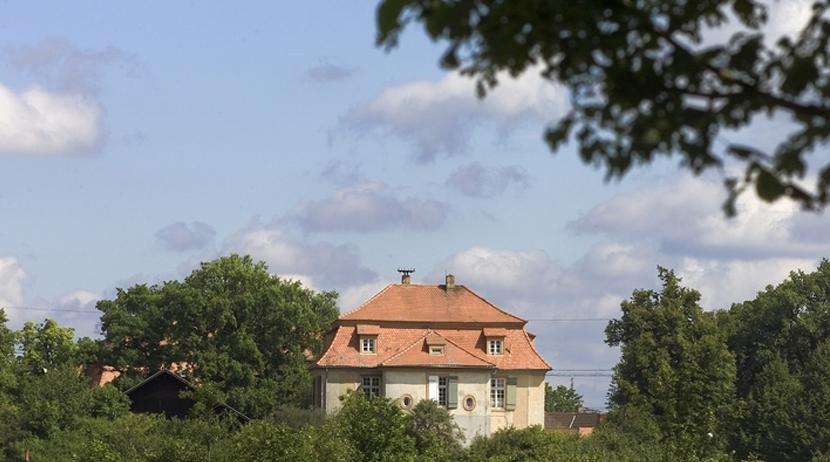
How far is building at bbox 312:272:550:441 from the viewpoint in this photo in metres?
87.7

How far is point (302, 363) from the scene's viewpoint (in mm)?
91000

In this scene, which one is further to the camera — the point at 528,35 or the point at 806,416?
the point at 806,416

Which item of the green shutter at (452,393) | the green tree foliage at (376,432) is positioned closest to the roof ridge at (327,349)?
the green shutter at (452,393)

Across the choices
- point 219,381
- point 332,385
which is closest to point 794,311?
point 332,385

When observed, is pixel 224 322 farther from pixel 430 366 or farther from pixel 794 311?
pixel 794 311

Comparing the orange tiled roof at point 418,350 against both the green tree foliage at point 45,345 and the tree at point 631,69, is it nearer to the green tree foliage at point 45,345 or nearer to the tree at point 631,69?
the green tree foliage at point 45,345

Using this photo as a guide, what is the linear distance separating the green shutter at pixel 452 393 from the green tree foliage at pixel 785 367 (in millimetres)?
14643

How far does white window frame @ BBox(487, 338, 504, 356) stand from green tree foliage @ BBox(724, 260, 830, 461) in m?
12.2

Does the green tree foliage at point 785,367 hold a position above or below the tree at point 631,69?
above

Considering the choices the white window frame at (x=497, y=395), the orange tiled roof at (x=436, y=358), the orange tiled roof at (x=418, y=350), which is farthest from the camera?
the white window frame at (x=497, y=395)

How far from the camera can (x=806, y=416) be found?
87312mm

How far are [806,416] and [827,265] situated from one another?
42.2 ft

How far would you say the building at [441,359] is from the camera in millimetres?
87688

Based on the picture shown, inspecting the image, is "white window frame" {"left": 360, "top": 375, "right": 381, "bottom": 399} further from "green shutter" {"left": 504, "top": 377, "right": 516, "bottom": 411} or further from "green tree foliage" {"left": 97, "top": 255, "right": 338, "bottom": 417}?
"green shutter" {"left": 504, "top": 377, "right": 516, "bottom": 411}
